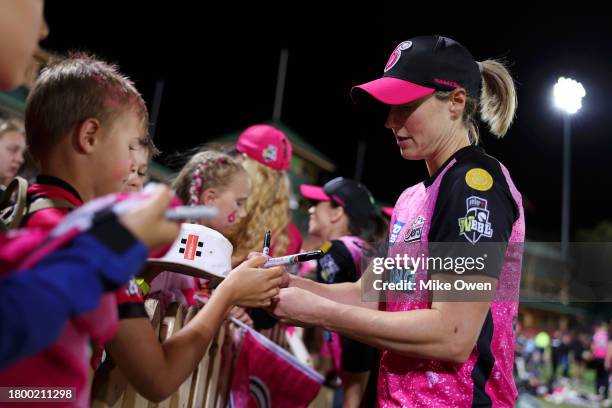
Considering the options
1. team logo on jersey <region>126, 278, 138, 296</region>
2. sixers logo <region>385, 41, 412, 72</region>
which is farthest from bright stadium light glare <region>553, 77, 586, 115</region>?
team logo on jersey <region>126, 278, 138, 296</region>

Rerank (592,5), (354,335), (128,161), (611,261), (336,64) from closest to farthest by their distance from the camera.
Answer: (128,161), (354,335), (611,261), (592,5), (336,64)

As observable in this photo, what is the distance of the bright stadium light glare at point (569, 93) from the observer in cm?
346

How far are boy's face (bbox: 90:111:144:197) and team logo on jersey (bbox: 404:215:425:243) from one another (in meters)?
1.04

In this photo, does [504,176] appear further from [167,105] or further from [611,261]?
[167,105]

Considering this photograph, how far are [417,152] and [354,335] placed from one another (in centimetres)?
79

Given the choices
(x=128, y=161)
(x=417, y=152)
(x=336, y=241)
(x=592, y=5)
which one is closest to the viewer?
(x=128, y=161)

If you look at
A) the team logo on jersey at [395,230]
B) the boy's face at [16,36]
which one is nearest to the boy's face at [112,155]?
the boy's face at [16,36]

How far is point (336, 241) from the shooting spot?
4223 millimetres

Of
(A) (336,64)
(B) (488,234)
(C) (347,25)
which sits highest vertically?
(C) (347,25)

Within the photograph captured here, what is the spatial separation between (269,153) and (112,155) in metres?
2.53

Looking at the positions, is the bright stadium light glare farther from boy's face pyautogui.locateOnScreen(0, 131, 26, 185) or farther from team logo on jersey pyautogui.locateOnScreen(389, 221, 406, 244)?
boy's face pyautogui.locateOnScreen(0, 131, 26, 185)

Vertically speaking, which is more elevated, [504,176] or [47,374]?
[504,176]

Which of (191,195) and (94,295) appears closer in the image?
(94,295)

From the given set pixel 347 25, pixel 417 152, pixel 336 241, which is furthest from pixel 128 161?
pixel 347 25
